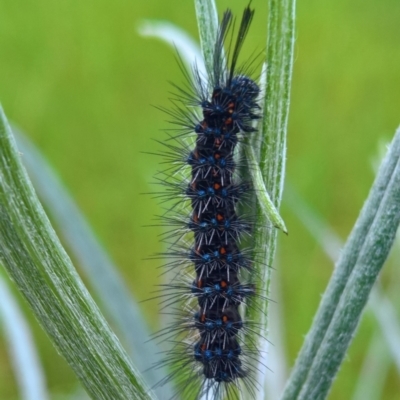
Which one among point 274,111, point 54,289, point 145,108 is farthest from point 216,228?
point 145,108

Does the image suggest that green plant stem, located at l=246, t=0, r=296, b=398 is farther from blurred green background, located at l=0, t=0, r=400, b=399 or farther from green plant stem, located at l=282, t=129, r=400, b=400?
blurred green background, located at l=0, t=0, r=400, b=399

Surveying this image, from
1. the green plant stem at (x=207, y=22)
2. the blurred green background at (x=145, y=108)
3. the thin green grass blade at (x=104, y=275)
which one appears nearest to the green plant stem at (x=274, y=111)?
the green plant stem at (x=207, y=22)

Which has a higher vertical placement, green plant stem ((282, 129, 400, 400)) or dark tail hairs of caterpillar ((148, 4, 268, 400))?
dark tail hairs of caterpillar ((148, 4, 268, 400))

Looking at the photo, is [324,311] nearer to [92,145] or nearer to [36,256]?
[36,256]

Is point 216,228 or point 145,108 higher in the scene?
point 145,108

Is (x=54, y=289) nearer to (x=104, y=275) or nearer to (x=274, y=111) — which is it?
(x=274, y=111)

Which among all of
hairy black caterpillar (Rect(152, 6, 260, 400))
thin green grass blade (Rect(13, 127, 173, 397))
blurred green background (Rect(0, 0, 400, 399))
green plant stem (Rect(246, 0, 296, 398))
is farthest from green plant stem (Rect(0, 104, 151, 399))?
blurred green background (Rect(0, 0, 400, 399))
